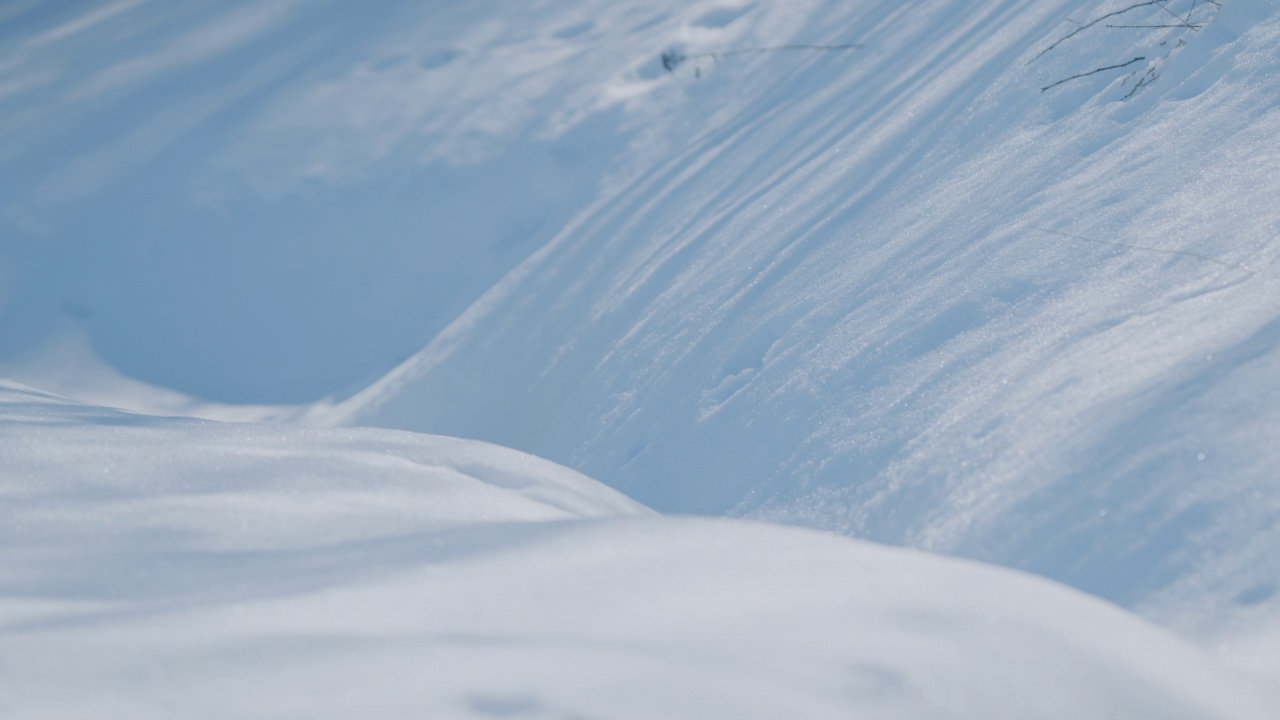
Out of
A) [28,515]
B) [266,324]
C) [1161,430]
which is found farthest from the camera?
[266,324]

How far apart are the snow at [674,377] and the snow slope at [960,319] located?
0.04ft

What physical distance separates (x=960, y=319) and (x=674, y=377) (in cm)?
81

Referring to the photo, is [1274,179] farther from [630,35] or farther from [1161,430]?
[630,35]

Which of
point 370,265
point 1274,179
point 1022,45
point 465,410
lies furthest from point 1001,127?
point 370,265

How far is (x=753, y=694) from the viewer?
0.92 meters

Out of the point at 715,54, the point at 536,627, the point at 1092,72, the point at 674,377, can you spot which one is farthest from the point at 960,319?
the point at 715,54

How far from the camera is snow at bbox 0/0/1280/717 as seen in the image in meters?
1.00

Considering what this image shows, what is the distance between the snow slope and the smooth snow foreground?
351 millimetres

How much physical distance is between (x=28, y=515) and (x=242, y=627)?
520mm

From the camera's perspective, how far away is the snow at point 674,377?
1.00m

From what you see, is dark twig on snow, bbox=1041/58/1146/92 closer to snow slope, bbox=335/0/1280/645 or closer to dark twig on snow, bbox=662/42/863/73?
snow slope, bbox=335/0/1280/645

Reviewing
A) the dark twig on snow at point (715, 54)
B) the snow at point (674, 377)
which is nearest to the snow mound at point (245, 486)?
the snow at point (674, 377)

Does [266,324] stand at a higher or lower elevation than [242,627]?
higher

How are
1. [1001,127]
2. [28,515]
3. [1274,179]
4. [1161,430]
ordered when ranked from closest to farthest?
[28,515] → [1161,430] → [1274,179] → [1001,127]
